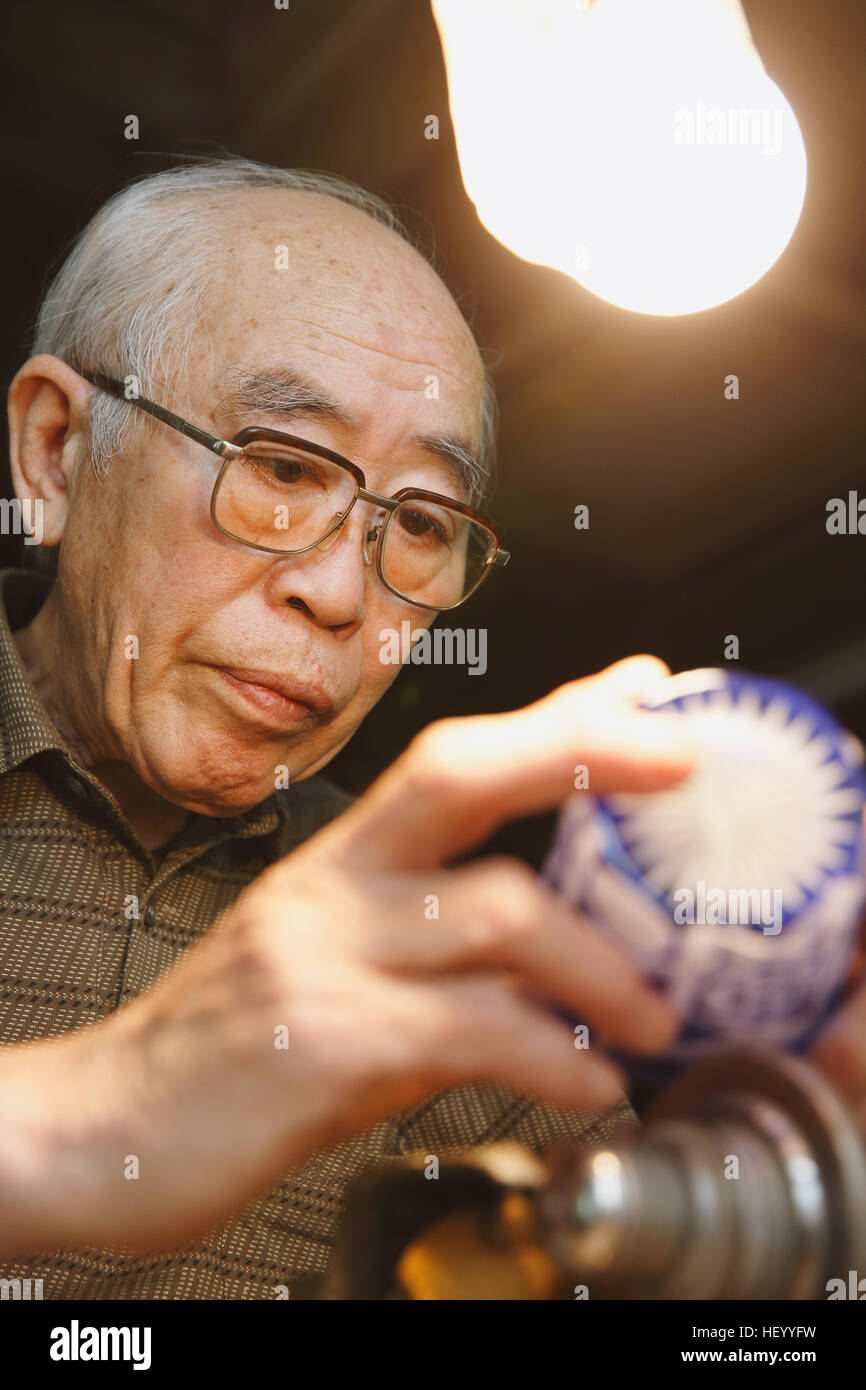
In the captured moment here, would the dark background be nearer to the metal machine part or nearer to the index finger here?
the index finger

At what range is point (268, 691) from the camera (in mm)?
1222

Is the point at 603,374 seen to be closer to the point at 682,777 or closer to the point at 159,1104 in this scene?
the point at 682,777

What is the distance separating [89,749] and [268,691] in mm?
302

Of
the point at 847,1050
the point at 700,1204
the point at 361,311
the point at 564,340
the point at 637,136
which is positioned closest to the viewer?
the point at 700,1204

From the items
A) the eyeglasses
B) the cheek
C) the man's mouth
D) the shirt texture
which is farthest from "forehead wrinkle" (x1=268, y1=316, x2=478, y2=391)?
the shirt texture

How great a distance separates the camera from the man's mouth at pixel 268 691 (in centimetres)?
121

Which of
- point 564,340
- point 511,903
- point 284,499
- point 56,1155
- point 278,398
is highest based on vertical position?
point 564,340

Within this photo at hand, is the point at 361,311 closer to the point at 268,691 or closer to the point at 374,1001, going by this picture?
the point at 268,691

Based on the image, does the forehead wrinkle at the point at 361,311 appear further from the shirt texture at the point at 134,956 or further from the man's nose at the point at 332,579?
the shirt texture at the point at 134,956

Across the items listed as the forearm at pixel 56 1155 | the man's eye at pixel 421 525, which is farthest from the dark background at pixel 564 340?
the forearm at pixel 56 1155

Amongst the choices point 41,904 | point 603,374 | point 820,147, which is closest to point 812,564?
point 603,374

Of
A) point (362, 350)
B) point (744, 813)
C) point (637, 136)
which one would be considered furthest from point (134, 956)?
point (637, 136)

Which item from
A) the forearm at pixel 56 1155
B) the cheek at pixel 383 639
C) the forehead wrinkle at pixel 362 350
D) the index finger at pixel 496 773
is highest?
the forehead wrinkle at pixel 362 350

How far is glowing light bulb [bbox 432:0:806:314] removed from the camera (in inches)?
43.7
